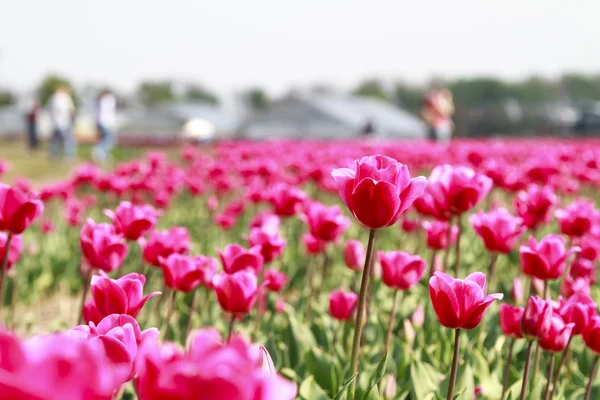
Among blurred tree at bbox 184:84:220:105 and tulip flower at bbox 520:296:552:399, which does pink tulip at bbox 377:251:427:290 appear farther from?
blurred tree at bbox 184:84:220:105

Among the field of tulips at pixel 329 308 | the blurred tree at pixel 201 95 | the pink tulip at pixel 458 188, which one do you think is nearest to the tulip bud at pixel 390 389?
the field of tulips at pixel 329 308

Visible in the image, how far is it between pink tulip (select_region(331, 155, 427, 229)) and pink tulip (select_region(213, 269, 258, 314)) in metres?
0.48

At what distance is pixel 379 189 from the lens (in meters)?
1.55

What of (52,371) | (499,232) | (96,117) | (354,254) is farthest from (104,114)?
(52,371)

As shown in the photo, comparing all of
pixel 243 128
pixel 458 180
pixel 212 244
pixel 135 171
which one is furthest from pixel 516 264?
pixel 243 128

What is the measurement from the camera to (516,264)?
17.4ft

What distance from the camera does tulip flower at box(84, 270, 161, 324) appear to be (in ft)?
5.13

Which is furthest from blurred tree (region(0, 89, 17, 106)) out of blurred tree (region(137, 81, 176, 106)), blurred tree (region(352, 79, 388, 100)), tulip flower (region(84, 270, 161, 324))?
tulip flower (region(84, 270, 161, 324))

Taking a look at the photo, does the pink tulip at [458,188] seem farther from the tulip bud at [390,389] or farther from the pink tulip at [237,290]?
the pink tulip at [237,290]

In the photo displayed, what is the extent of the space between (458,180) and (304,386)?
0.99 meters

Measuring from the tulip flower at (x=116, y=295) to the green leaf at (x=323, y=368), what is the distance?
980 millimetres

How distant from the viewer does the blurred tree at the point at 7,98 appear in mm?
102350

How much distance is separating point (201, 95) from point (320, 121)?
239 ft

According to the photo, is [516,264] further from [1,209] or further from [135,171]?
[1,209]
